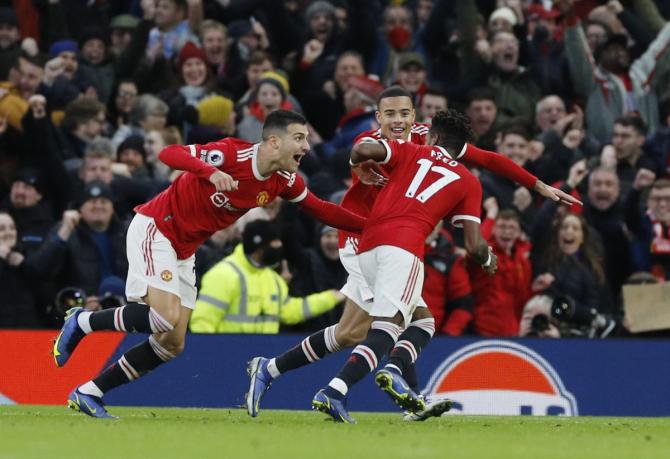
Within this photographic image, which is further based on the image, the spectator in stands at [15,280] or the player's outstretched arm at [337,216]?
the spectator in stands at [15,280]

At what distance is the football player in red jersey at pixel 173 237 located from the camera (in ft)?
33.2

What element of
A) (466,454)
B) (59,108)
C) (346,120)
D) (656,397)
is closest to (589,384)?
(656,397)

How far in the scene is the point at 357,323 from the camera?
10.6 m

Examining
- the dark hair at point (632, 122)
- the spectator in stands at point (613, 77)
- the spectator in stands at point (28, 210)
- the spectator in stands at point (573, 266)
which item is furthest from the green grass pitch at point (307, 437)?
the spectator in stands at point (613, 77)

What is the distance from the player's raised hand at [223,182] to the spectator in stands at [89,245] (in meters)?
4.30

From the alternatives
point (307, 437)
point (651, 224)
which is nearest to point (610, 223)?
point (651, 224)

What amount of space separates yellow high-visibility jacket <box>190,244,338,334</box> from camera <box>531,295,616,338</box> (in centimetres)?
182

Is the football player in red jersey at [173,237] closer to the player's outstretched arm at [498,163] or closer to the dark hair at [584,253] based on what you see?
the player's outstretched arm at [498,163]

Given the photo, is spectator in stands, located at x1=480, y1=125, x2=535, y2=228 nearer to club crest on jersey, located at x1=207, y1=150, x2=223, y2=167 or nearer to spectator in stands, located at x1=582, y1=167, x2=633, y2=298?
spectator in stands, located at x1=582, y1=167, x2=633, y2=298

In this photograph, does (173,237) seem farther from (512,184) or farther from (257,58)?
(257,58)

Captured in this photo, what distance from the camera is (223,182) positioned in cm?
938

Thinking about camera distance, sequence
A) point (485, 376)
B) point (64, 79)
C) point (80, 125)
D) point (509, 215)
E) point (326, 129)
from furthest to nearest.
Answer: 1. point (326, 129)
2. point (64, 79)
3. point (80, 125)
4. point (509, 215)
5. point (485, 376)

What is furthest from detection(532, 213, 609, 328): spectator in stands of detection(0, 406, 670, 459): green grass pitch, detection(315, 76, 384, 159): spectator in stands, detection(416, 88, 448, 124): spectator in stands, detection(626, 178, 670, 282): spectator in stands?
detection(0, 406, 670, 459): green grass pitch

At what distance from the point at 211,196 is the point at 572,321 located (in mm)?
4350
